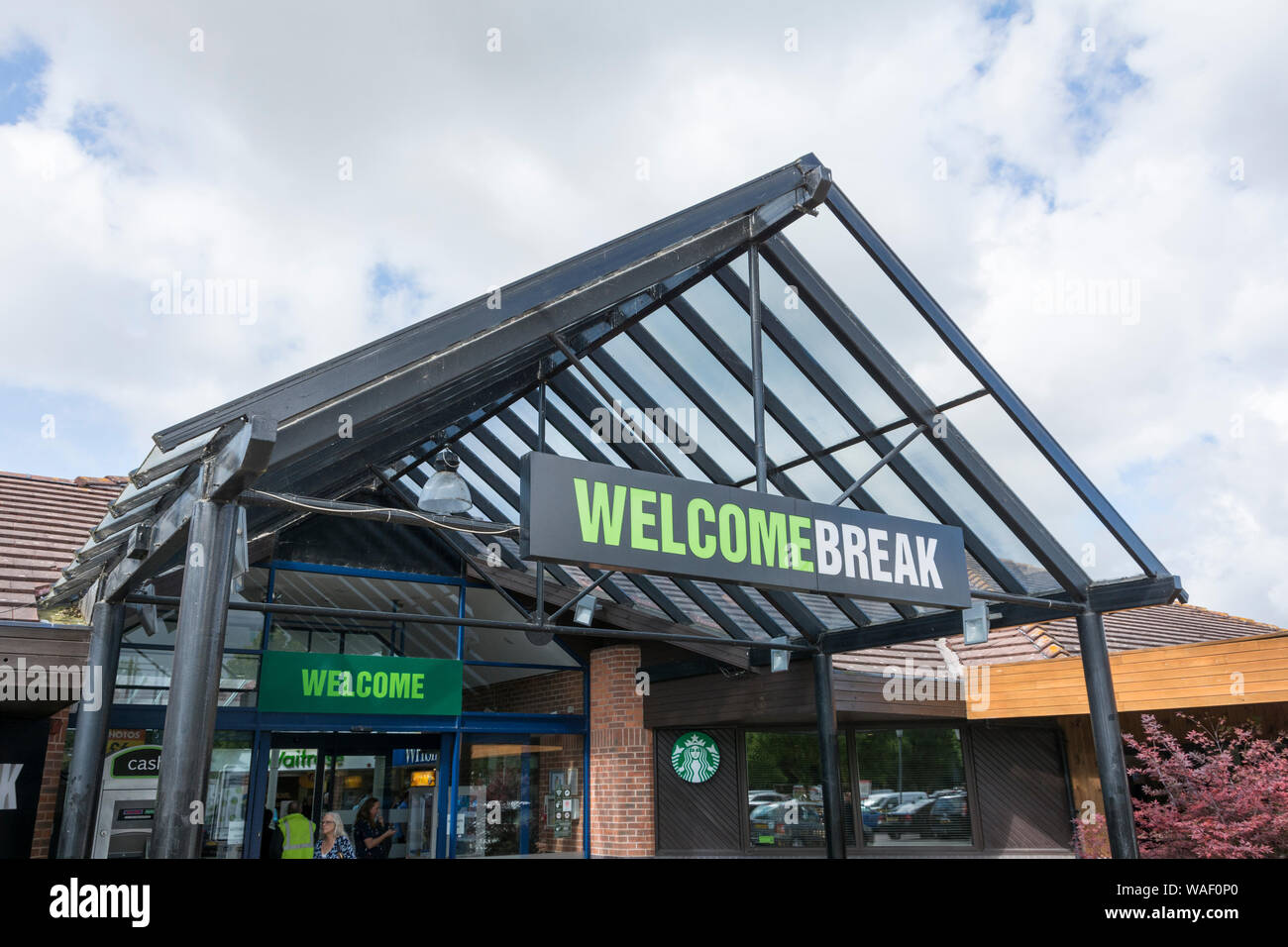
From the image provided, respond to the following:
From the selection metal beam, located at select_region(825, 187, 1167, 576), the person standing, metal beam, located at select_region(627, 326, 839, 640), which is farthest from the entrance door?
metal beam, located at select_region(825, 187, 1167, 576)

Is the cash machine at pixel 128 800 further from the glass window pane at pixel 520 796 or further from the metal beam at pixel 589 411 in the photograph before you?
the metal beam at pixel 589 411

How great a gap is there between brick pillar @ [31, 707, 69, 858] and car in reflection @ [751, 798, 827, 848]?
8055 millimetres

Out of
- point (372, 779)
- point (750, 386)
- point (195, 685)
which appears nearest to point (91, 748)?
point (195, 685)

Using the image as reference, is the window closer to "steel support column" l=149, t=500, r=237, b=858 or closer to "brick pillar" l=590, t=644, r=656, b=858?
"brick pillar" l=590, t=644, r=656, b=858

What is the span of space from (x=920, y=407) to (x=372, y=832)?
8334mm

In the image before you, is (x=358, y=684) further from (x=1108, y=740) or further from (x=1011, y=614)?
(x=1108, y=740)

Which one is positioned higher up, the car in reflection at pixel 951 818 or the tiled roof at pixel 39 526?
the tiled roof at pixel 39 526

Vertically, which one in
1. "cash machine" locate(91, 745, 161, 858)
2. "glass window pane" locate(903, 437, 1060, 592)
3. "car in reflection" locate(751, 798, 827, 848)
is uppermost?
"glass window pane" locate(903, 437, 1060, 592)

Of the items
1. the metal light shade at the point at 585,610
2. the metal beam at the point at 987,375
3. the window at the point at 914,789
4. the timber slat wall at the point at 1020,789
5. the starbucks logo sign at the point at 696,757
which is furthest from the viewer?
the starbucks logo sign at the point at 696,757

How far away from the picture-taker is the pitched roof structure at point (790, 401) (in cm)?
658

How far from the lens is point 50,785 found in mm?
8523

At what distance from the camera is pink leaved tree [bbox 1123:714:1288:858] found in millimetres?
7918

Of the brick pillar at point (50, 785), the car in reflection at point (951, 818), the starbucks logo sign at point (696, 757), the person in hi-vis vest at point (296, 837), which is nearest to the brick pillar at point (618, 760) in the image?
the starbucks logo sign at point (696, 757)

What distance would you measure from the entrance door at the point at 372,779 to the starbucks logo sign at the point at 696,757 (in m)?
3.26
